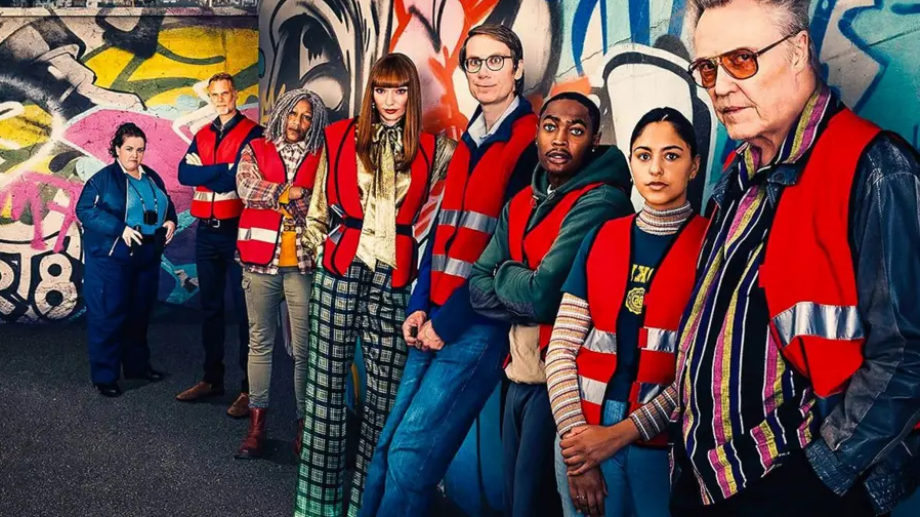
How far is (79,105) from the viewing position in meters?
7.77

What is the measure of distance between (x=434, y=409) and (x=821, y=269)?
1.82 metres

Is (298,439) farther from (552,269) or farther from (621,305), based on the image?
(621,305)

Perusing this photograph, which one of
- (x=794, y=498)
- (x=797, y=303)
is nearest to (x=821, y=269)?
(x=797, y=303)

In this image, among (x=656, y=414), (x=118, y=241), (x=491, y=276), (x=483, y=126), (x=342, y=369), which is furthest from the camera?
(x=118, y=241)

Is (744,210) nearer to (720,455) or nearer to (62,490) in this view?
(720,455)

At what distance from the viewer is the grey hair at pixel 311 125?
15.8 feet

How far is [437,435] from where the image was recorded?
3264 mm

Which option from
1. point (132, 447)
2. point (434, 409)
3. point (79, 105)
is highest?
point (79, 105)

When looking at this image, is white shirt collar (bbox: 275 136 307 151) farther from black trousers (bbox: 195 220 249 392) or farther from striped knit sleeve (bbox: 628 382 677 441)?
striped knit sleeve (bbox: 628 382 677 441)

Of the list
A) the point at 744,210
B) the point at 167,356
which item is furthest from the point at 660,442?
the point at 167,356

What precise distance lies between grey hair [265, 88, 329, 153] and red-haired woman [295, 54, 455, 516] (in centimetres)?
87

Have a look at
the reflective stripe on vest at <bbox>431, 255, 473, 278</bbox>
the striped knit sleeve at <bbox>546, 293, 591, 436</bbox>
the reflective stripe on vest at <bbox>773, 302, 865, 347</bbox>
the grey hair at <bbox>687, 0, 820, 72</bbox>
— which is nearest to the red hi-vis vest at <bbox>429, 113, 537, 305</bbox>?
the reflective stripe on vest at <bbox>431, 255, 473, 278</bbox>

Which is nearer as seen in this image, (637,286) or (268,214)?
(637,286)

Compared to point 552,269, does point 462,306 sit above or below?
below
